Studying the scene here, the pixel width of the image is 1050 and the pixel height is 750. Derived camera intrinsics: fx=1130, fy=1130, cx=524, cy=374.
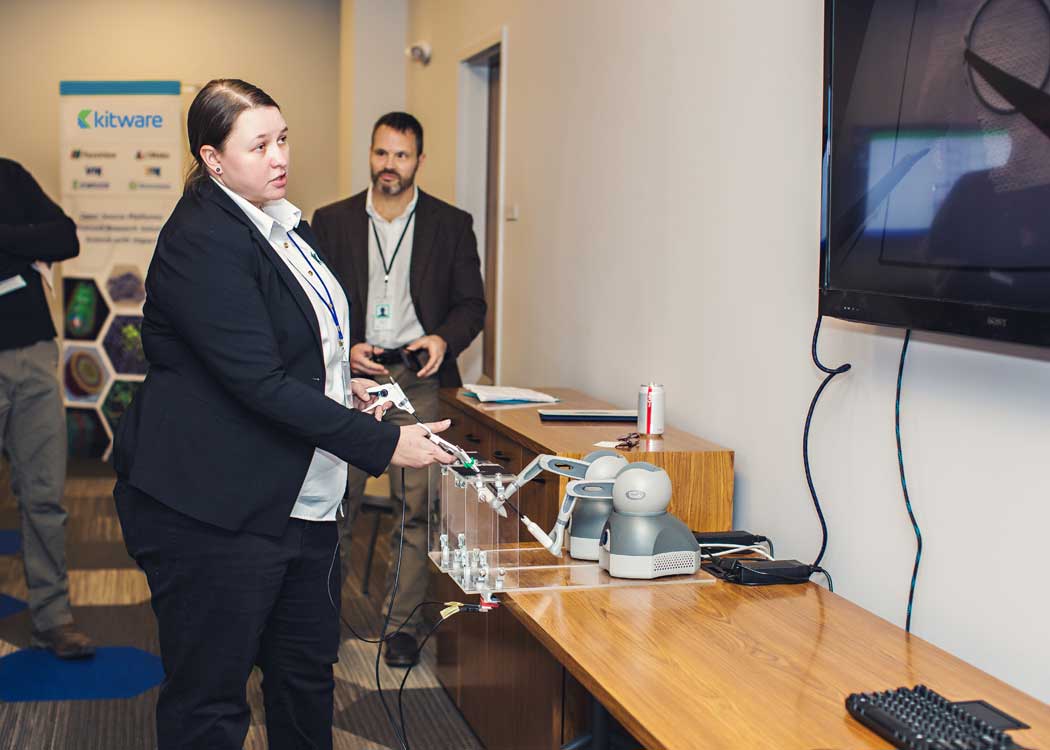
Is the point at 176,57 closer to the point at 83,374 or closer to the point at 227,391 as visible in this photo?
the point at 83,374

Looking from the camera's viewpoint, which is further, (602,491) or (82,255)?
(82,255)

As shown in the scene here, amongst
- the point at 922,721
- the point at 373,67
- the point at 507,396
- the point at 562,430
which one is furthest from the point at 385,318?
the point at 373,67

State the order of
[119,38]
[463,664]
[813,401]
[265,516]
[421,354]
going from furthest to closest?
[119,38]
[421,354]
[463,664]
[813,401]
[265,516]

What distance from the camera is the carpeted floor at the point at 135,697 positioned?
3.04m

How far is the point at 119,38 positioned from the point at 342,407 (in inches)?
235

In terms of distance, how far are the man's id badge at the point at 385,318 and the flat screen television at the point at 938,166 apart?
201 cm

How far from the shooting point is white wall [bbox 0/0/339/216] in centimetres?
705

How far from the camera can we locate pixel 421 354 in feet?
12.2

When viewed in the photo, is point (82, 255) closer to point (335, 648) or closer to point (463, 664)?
point (463, 664)

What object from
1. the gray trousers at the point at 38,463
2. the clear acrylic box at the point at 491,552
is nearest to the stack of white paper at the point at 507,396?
the clear acrylic box at the point at 491,552

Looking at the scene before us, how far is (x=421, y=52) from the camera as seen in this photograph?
588cm

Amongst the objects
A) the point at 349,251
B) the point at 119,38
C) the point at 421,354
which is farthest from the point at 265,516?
the point at 119,38

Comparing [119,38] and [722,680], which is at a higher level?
[119,38]

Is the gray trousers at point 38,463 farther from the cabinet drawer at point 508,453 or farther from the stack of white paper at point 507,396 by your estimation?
the cabinet drawer at point 508,453
